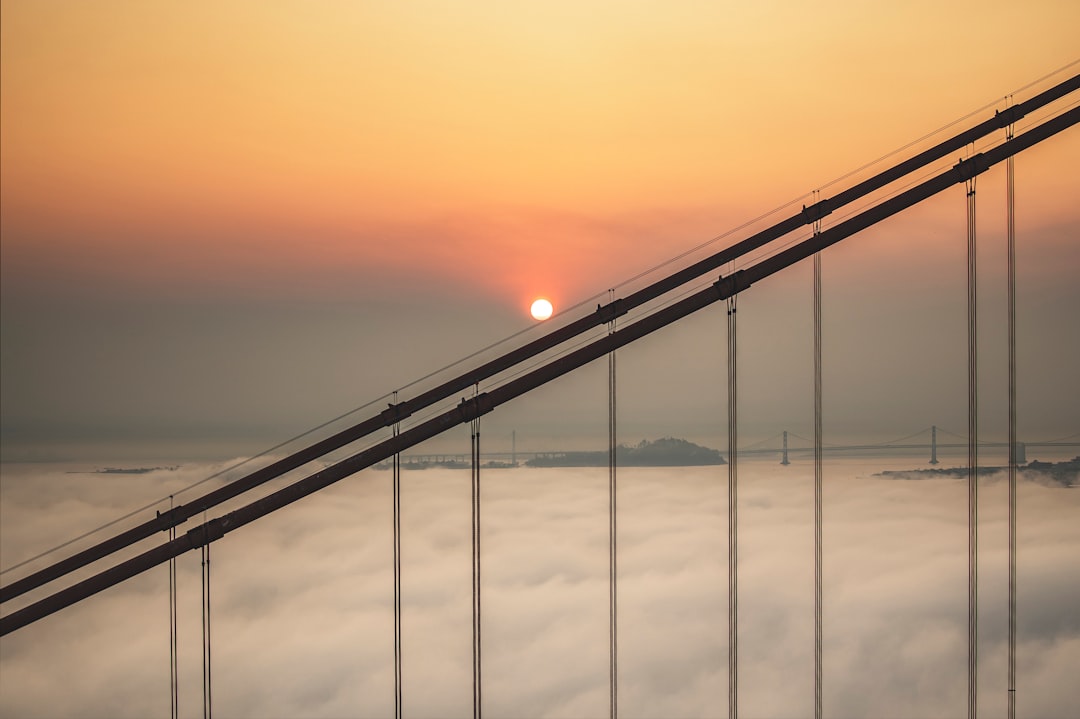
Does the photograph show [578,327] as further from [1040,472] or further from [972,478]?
[1040,472]

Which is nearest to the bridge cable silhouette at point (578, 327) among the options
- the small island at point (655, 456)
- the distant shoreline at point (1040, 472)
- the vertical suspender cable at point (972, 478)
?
the vertical suspender cable at point (972, 478)

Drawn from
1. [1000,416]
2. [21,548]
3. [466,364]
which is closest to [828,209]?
[466,364]

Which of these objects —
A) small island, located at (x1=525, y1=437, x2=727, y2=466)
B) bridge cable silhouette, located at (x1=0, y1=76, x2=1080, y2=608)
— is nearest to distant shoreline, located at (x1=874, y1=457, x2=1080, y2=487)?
small island, located at (x1=525, y1=437, x2=727, y2=466)

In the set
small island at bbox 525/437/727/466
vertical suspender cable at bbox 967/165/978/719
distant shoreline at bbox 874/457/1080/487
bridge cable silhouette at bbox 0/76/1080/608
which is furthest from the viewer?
distant shoreline at bbox 874/457/1080/487

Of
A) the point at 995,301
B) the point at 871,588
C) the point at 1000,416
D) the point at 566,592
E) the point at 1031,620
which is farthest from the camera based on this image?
the point at 871,588

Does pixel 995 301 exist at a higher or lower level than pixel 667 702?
higher

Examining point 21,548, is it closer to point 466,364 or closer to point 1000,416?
point 466,364

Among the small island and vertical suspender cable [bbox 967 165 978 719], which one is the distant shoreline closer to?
the small island

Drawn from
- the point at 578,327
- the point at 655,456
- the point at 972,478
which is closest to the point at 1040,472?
the point at 655,456
